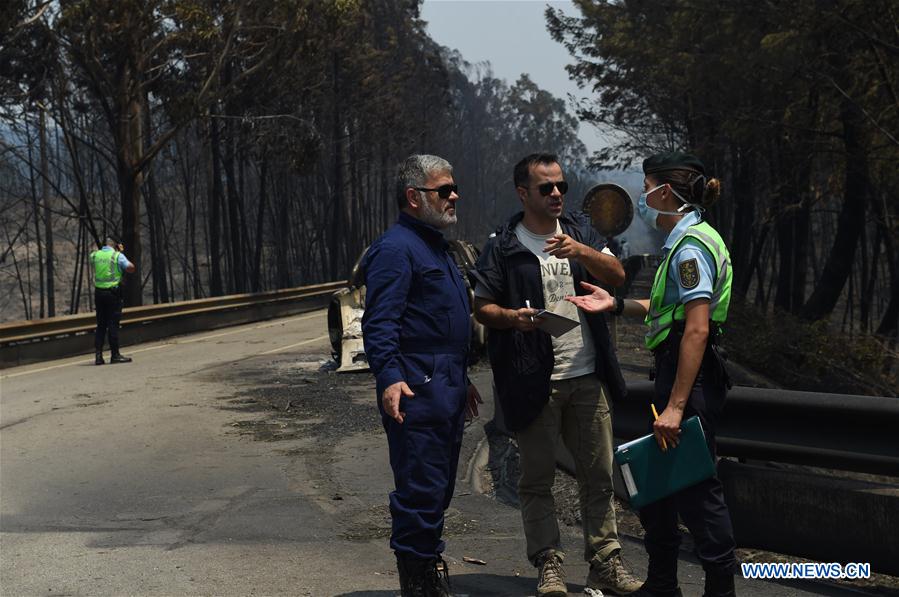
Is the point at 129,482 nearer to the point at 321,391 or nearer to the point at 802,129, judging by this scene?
the point at 321,391

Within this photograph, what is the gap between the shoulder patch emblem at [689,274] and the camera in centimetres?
495

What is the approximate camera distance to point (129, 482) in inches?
352

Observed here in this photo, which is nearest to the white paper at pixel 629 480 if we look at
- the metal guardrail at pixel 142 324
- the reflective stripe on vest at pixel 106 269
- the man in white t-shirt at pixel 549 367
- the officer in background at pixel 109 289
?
the man in white t-shirt at pixel 549 367

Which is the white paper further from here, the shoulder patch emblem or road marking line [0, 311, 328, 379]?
road marking line [0, 311, 328, 379]

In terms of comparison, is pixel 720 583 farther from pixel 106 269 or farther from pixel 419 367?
pixel 106 269

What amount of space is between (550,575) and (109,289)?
14.7m

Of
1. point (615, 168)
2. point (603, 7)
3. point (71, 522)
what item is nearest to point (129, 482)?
point (71, 522)

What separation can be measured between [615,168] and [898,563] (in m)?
42.3

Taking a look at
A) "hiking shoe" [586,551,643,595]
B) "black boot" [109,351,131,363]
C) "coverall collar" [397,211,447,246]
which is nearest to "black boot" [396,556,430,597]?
"hiking shoe" [586,551,643,595]

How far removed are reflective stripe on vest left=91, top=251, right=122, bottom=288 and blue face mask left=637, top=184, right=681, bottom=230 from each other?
47.5ft

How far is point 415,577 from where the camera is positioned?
5227 millimetres

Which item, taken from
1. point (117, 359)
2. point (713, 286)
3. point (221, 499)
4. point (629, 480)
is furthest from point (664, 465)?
point (117, 359)

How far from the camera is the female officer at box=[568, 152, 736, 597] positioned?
16.2 ft

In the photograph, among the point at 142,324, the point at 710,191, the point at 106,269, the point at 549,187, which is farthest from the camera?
the point at 142,324
